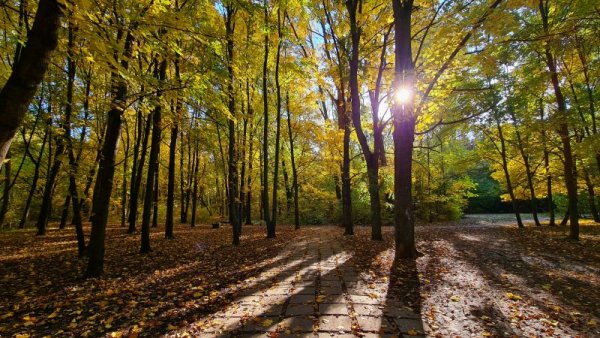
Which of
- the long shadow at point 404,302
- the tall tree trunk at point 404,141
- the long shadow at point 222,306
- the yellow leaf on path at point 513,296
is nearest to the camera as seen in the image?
the long shadow at point 404,302

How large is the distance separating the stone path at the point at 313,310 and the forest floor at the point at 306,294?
0.06 ft

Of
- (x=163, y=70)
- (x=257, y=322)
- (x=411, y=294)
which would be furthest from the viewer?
(x=163, y=70)

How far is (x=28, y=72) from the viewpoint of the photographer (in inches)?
89.2

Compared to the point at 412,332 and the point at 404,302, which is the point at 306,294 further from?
the point at 412,332

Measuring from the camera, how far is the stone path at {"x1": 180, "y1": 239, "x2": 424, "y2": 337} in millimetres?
3449

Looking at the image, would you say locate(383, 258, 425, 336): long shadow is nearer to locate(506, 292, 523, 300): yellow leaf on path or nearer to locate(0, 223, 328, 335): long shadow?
locate(506, 292, 523, 300): yellow leaf on path

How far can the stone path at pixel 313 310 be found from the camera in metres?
3.45

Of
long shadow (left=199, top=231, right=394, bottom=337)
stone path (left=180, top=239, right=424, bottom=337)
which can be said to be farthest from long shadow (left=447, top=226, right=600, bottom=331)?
long shadow (left=199, top=231, right=394, bottom=337)

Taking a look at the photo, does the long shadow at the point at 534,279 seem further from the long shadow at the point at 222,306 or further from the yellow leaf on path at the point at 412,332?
the long shadow at the point at 222,306

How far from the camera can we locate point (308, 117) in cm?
2050

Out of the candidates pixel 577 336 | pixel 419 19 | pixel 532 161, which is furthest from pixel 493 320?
pixel 532 161

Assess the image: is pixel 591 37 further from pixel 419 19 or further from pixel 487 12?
pixel 419 19

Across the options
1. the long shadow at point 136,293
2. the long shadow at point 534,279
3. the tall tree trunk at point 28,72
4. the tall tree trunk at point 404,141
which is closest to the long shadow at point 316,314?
the long shadow at point 136,293

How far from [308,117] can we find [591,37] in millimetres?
14661
